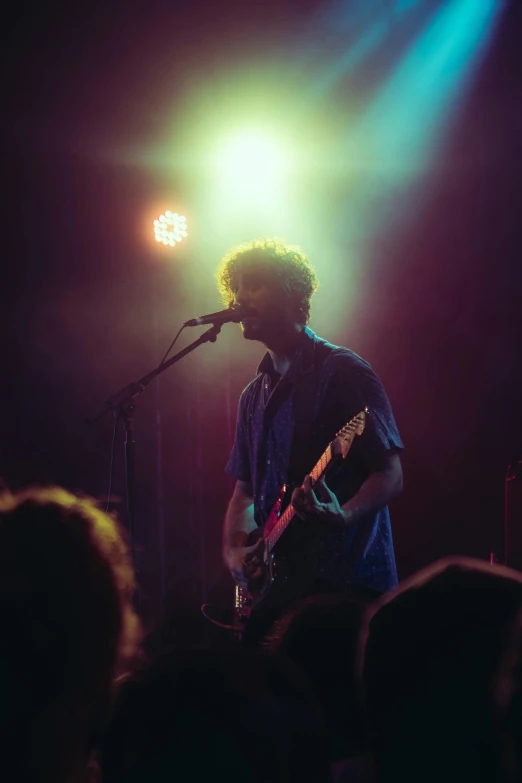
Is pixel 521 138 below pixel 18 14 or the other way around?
below

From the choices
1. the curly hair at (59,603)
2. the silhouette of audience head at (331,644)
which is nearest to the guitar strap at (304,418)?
the silhouette of audience head at (331,644)

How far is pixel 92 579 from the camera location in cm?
84

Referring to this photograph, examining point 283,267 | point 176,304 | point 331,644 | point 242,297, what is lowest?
point 331,644

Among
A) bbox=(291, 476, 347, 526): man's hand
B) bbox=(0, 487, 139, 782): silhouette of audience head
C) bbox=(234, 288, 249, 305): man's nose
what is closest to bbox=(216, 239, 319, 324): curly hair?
bbox=(234, 288, 249, 305): man's nose

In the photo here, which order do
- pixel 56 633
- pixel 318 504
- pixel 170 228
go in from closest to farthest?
1. pixel 56 633
2. pixel 318 504
3. pixel 170 228

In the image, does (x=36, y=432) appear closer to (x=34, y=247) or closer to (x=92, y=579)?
(x=34, y=247)

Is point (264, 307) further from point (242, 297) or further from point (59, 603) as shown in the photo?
point (59, 603)

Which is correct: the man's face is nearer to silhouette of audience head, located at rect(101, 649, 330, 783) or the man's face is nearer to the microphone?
the microphone

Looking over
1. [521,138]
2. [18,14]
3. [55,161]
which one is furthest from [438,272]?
[18,14]

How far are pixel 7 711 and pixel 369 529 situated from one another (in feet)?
5.73

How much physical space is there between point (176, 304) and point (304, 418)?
2419mm

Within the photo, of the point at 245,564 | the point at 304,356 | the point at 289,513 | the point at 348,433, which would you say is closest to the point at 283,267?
the point at 304,356

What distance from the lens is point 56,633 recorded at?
77cm

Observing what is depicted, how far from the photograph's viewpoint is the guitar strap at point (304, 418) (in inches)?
96.6
